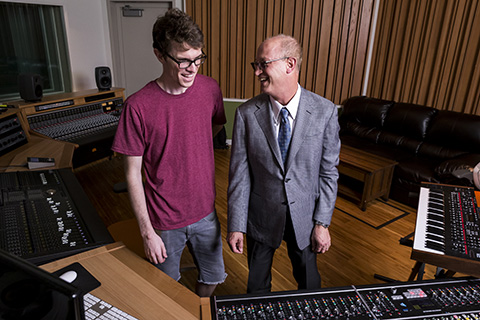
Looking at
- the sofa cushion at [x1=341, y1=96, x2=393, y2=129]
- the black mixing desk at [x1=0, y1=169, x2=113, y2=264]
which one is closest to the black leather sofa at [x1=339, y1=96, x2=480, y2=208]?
the sofa cushion at [x1=341, y1=96, x2=393, y2=129]

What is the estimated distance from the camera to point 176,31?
126cm

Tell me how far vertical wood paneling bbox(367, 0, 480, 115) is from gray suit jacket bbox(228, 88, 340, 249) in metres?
3.19

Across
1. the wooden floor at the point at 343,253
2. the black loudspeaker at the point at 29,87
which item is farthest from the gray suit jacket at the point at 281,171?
the black loudspeaker at the point at 29,87

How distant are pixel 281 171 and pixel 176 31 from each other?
0.73 metres

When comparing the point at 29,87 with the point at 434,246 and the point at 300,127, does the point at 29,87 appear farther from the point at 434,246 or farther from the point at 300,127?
the point at 434,246

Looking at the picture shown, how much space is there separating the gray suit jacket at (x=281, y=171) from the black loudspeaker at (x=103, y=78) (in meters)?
2.87

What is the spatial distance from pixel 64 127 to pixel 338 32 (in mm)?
3620

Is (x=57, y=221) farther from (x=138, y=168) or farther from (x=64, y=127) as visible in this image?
(x=64, y=127)

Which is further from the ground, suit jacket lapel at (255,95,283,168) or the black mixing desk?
suit jacket lapel at (255,95,283,168)

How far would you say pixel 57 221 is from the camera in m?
1.53

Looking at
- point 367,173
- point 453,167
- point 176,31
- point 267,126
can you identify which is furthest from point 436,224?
point 453,167

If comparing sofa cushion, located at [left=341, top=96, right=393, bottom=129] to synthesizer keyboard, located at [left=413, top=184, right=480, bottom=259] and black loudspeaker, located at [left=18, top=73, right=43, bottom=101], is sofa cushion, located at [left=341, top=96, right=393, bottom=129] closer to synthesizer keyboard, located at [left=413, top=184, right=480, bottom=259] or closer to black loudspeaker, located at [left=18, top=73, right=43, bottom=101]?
synthesizer keyboard, located at [left=413, top=184, right=480, bottom=259]

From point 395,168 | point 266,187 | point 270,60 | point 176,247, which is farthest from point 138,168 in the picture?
point 395,168

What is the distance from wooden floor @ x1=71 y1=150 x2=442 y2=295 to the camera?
2.44 metres
